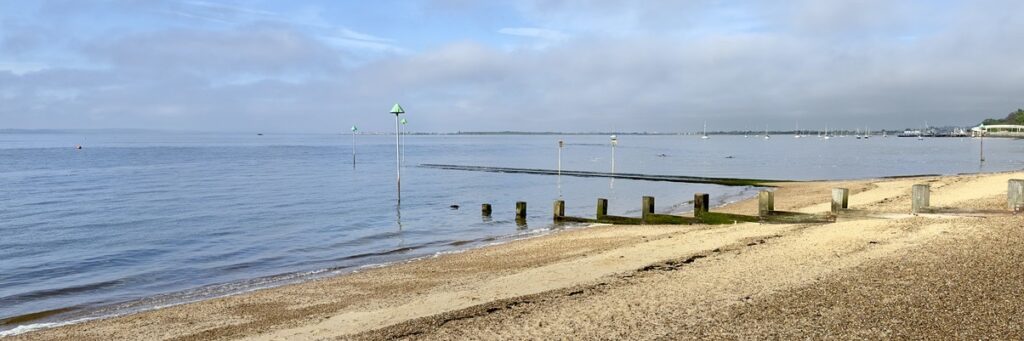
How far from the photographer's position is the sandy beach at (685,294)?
23.1 ft

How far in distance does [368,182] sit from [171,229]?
23175mm

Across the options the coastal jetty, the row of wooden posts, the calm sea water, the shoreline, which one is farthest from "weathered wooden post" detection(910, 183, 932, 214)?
the coastal jetty

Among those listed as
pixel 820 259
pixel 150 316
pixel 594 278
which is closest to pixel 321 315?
pixel 150 316

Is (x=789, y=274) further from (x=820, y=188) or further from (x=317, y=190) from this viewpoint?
(x=317, y=190)

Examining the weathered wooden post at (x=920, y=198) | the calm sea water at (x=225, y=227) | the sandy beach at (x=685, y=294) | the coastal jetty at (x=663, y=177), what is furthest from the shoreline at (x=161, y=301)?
the coastal jetty at (x=663, y=177)

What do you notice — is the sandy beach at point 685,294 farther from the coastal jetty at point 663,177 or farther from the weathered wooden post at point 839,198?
the coastal jetty at point 663,177

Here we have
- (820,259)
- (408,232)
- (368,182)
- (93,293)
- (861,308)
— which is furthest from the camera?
(368,182)

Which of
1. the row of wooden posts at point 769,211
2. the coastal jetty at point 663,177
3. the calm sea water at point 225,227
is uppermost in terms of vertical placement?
the row of wooden posts at point 769,211

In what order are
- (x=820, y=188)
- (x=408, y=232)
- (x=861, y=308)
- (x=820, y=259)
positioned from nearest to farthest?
(x=861, y=308) < (x=820, y=259) < (x=408, y=232) < (x=820, y=188)

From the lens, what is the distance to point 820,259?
410 inches

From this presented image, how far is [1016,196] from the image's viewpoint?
14500mm

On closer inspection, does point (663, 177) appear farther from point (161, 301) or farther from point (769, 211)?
point (161, 301)

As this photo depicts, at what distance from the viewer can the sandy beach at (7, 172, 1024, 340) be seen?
7.04m

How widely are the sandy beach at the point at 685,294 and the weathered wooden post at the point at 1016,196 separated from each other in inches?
23.3
